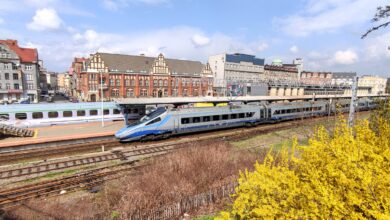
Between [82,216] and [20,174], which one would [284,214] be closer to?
[82,216]

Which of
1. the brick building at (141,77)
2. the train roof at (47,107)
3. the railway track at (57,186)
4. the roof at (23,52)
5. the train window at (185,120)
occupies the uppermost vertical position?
the roof at (23,52)

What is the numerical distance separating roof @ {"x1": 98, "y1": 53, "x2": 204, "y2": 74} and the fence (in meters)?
52.0

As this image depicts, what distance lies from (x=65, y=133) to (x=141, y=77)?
Answer: 3601 centimetres

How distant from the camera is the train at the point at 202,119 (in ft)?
69.6

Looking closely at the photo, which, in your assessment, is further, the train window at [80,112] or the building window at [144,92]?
the building window at [144,92]

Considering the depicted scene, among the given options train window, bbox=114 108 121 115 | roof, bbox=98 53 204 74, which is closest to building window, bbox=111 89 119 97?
roof, bbox=98 53 204 74

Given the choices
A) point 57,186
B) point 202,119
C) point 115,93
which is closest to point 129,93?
point 115,93

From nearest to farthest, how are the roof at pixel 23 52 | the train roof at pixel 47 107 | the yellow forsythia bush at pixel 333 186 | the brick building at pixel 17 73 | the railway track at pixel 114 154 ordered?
the yellow forsythia bush at pixel 333 186
the railway track at pixel 114 154
the train roof at pixel 47 107
the brick building at pixel 17 73
the roof at pixel 23 52

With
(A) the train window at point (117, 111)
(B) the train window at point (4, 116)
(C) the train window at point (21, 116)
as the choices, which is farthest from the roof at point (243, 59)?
(B) the train window at point (4, 116)

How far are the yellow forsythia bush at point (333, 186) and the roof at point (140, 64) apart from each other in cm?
5678

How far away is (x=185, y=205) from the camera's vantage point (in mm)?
10180

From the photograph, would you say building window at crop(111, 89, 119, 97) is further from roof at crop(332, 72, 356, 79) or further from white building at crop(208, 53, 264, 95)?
roof at crop(332, 72, 356, 79)

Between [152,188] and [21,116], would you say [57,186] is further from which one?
[21,116]

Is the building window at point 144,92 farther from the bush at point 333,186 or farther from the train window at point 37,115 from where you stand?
the bush at point 333,186
